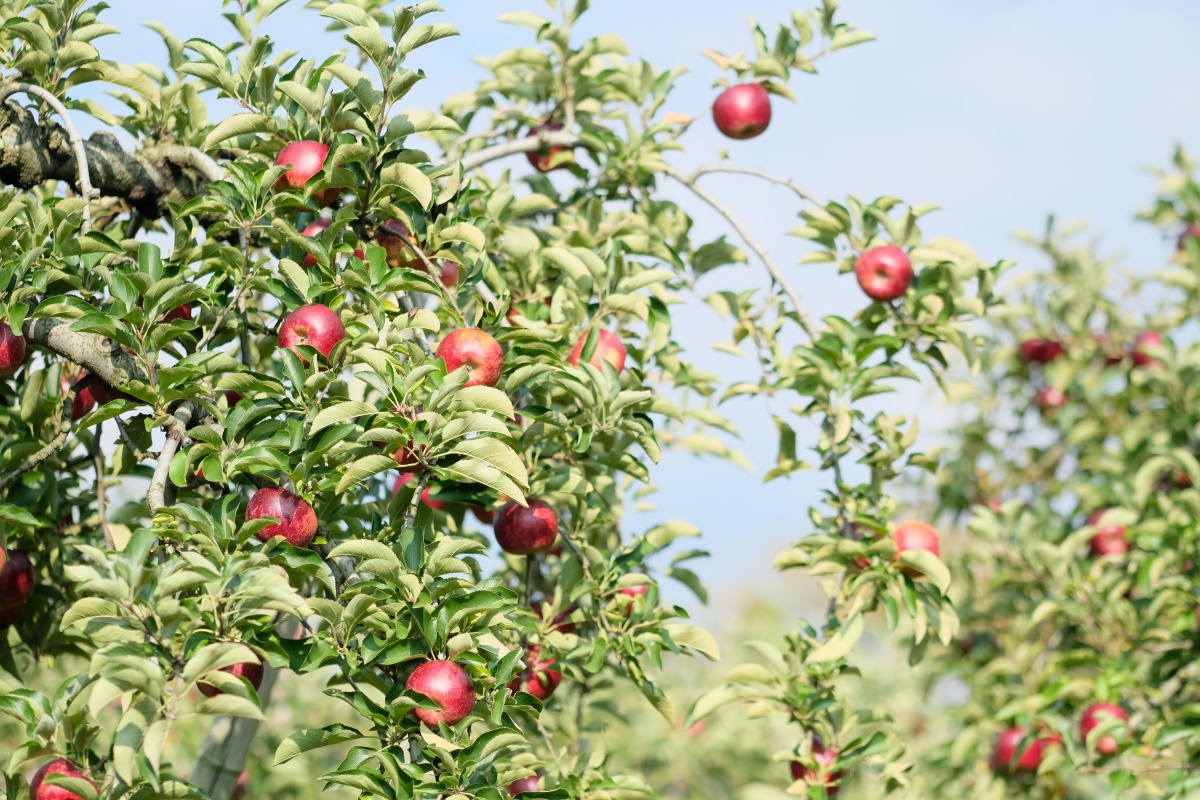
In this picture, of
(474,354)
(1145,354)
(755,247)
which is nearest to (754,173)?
(755,247)

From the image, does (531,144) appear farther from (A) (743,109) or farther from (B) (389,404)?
(B) (389,404)

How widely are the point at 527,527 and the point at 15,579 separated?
96cm

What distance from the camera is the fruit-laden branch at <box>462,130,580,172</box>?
9.00 ft

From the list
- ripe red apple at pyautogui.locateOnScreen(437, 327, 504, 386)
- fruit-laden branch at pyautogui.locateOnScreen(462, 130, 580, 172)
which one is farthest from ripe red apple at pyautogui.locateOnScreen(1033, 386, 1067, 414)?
ripe red apple at pyautogui.locateOnScreen(437, 327, 504, 386)

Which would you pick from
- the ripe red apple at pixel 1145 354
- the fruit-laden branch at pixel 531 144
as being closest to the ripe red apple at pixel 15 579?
the fruit-laden branch at pixel 531 144

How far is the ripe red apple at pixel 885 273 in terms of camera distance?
2715mm

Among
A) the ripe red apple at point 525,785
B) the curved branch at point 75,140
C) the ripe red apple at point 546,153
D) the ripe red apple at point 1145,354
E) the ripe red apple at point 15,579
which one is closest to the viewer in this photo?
the curved branch at point 75,140

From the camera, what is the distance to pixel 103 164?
222cm

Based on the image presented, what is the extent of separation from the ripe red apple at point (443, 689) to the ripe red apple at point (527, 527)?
0.51 metres

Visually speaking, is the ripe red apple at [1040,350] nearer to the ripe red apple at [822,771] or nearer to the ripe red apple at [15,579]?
the ripe red apple at [822,771]

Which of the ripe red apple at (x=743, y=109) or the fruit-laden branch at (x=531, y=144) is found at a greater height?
the ripe red apple at (x=743, y=109)

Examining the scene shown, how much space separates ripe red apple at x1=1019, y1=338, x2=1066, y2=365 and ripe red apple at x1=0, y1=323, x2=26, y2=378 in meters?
4.12

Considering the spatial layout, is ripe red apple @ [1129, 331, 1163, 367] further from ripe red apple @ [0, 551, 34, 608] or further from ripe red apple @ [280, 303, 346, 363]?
ripe red apple @ [0, 551, 34, 608]

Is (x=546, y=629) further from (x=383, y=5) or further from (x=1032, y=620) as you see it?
(x=1032, y=620)
